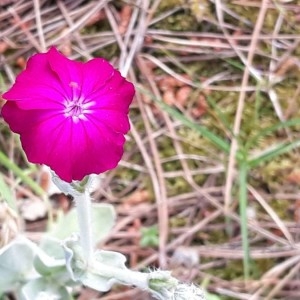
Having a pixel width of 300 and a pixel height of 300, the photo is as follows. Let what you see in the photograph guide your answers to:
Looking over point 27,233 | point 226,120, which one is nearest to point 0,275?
point 27,233

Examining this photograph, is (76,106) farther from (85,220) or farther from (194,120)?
(194,120)

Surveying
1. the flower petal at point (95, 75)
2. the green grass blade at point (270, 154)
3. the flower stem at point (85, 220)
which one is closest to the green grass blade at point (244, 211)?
the green grass blade at point (270, 154)

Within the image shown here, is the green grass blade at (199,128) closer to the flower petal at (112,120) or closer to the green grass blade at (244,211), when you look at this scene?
the green grass blade at (244,211)

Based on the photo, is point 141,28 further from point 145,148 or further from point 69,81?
point 69,81

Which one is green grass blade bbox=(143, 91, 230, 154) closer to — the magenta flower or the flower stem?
the flower stem

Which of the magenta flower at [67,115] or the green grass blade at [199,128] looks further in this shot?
the green grass blade at [199,128]

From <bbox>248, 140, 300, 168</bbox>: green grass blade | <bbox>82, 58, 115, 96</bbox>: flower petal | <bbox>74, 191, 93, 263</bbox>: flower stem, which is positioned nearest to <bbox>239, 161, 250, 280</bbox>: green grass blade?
<bbox>248, 140, 300, 168</bbox>: green grass blade
